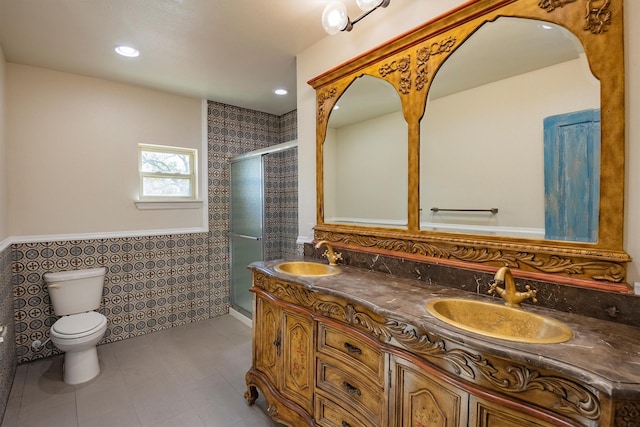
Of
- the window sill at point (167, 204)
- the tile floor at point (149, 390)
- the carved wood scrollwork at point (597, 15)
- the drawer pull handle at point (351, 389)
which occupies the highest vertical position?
the carved wood scrollwork at point (597, 15)

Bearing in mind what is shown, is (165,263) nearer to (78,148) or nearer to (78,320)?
(78,320)

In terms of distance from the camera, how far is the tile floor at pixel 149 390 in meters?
1.91

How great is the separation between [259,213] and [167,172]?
111 centimetres

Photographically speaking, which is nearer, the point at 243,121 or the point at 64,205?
the point at 64,205

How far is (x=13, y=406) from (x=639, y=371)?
3.17 m

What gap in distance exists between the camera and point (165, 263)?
3.27m

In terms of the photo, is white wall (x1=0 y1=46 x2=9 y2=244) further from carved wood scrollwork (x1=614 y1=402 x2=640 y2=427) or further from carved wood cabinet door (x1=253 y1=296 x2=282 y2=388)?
carved wood scrollwork (x1=614 y1=402 x2=640 y2=427)

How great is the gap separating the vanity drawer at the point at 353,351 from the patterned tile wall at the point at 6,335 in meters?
2.05

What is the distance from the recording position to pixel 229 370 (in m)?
2.47

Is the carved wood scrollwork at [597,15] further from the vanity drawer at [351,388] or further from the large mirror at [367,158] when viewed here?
the vanity drawer at [351,388]

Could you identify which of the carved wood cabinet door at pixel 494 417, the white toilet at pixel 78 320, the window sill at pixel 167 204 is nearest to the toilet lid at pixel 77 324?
the white toilet at pixel 78 320

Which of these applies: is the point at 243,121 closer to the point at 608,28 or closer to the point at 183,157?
the point at 183,157

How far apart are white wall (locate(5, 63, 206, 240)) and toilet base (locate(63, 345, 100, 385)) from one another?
107 centimetres

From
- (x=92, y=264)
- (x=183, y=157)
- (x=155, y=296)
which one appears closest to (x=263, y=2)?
(x=183, y=157)
